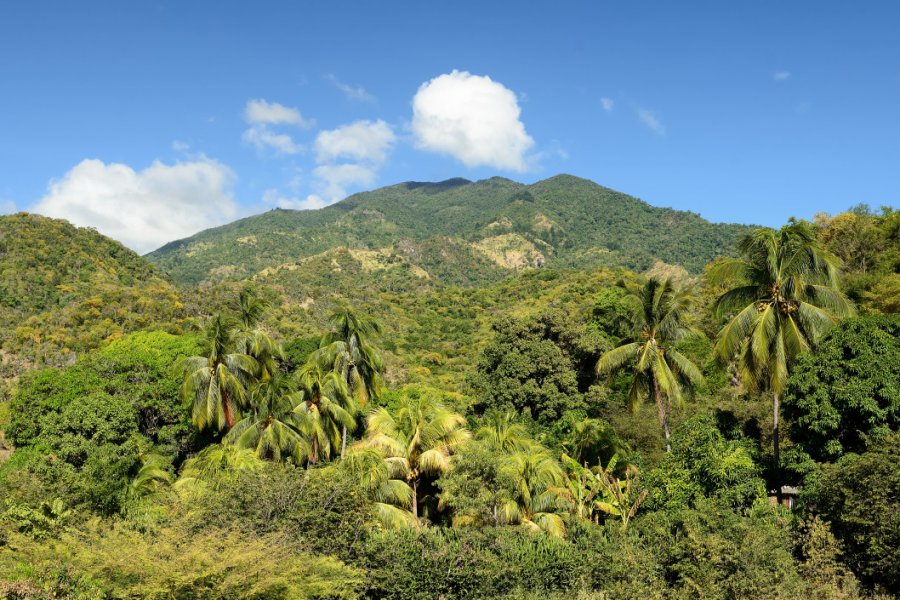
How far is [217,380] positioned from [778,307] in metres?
19.8

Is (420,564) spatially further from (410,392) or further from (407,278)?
(407,278)

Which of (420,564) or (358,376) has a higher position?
(358,376)

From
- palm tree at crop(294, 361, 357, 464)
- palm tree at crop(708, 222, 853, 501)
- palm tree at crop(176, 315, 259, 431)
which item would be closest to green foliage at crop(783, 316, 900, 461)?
palm tree at crop(708, 222, 853, 501)

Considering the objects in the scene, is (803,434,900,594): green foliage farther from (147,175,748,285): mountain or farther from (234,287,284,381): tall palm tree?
(147,175,748,285): mountain

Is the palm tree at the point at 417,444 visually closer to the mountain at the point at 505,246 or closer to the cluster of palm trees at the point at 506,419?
the cluster of palm trees at the point at 506,419

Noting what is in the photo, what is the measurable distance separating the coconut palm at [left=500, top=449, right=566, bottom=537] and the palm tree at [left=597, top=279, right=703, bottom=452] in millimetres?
5955

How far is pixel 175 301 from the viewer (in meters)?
60.5

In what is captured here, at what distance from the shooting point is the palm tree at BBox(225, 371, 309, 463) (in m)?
19.2

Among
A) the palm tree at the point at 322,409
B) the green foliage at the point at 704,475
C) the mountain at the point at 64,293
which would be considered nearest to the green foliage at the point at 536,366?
the palm tree at the point at 322,409

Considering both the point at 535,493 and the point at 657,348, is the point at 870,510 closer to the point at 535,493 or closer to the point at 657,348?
the point at 535,493

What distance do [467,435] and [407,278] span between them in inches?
4108

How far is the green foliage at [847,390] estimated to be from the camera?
49.3ft

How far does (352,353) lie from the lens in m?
24.4

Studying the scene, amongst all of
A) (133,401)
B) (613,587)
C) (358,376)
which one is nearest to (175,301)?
(133,401)
